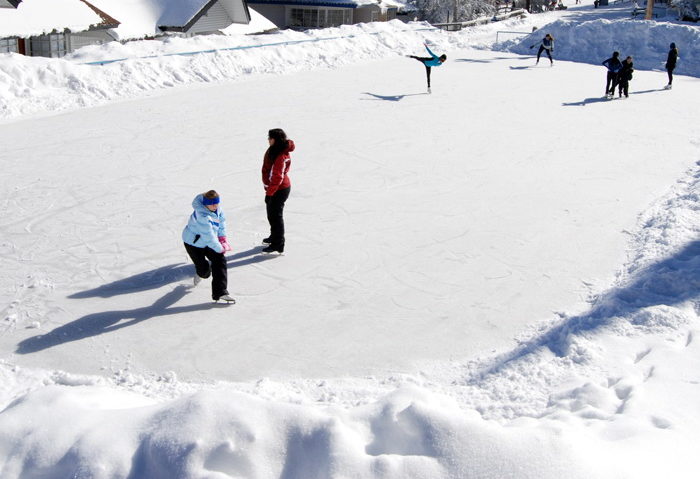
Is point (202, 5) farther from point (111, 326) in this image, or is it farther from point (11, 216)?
point (111, 326)

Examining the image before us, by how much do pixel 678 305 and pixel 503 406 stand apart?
2505 millimetres

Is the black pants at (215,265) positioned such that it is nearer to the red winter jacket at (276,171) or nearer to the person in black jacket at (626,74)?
the red winter jacket at (276,171)

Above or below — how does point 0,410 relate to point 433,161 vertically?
below

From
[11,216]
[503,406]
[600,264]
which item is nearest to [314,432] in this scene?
[503,406]

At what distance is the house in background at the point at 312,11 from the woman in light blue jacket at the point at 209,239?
4043cm

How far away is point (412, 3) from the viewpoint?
2211 inches

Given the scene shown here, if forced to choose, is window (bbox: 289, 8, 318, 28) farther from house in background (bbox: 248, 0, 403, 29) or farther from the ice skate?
the ice skate

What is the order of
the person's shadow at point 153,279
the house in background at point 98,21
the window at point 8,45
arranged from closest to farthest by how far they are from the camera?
the person's shadow at point 153,279, the house in background at point 98,21, the window at point 8,45

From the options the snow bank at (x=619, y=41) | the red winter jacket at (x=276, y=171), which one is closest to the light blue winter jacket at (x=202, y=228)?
the red winter jacket at (x=276, y=171)

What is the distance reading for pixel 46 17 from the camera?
21.8 m

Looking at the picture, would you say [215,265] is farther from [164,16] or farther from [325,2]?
[325,2]

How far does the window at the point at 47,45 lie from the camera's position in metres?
23.5

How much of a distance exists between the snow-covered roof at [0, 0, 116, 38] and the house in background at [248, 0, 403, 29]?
22.4 m

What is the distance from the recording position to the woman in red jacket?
739 centimetres
